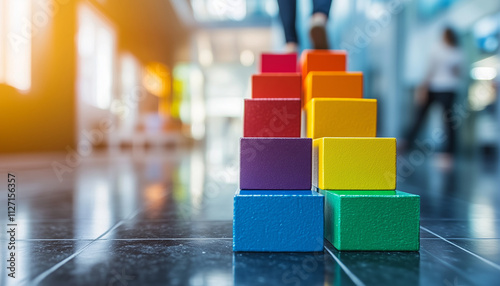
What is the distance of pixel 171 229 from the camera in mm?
1081

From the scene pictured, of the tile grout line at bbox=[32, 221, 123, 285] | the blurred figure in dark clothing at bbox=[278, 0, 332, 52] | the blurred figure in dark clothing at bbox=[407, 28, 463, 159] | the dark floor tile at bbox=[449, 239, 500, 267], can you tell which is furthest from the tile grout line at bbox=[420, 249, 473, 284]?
the blurred figure in dark clothing at bbox=[407, 28, 463, 159]

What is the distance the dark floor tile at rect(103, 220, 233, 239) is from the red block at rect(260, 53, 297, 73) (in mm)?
634

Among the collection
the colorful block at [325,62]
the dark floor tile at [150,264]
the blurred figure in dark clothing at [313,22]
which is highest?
the blurred figure in dark clothing at [313,22]

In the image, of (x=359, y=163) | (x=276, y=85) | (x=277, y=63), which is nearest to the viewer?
(x=359, y=163)

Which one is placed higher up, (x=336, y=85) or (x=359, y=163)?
(x=336, y=85)

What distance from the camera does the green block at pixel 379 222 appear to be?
854mm

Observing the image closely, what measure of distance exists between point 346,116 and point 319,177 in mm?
206

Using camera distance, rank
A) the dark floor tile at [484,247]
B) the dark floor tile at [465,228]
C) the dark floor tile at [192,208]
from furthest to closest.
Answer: the dark floor tile at [192,208], the dark floor tile at [465,228], the dark floor tile at [484,247]

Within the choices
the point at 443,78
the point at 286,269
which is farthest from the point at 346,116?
the point at 443,78

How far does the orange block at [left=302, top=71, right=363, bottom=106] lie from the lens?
1136 mm

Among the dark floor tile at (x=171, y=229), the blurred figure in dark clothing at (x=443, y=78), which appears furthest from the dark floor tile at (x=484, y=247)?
the blurred figure in dark clothing at (x=443, y=78)

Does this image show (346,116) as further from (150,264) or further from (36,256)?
(36,256)

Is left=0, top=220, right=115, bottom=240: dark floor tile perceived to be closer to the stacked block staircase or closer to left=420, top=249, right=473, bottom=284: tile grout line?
the stacked block staircase

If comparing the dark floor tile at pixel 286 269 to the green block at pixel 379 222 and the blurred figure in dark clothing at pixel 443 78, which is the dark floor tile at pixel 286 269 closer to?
the green block at pixel 379 222
